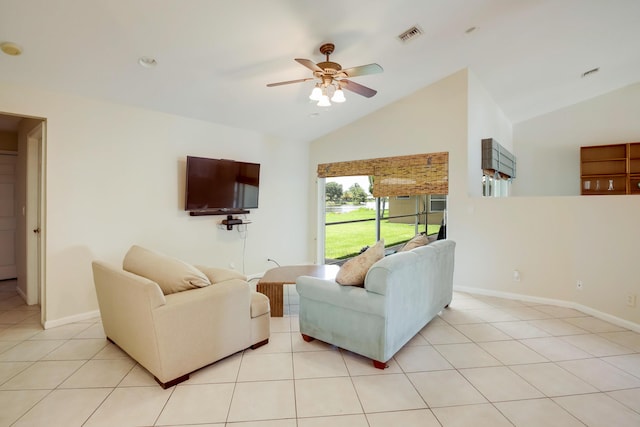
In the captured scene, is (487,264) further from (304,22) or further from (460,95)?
(304,22)

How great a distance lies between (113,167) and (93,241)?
2.80ft

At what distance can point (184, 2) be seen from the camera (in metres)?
2.23

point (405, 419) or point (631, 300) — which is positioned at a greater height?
point (631, 300)

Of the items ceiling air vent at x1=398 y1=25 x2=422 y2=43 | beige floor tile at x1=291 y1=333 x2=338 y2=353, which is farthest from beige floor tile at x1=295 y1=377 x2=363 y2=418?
ceiling air vent at x1=398 y1=25 x2=422 y2=43

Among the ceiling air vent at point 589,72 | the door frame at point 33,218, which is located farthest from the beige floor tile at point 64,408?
the ceiling air vent at point 589,72

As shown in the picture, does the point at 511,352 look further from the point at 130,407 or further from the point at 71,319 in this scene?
the point at 71,319

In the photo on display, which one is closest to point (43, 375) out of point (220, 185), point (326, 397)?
point (326, 397)

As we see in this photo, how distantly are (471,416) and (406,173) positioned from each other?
11.2 feet

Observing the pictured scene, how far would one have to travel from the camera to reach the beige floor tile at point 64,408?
5.75 ft

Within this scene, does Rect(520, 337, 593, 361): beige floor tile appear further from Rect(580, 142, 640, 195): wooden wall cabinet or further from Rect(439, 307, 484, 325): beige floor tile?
Rect(580, 142, 640, 195): wooden wall cabinet

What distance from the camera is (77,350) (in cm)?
261

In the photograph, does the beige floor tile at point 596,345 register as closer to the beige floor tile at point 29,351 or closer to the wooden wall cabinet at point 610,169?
the wooden wall cabinet at point 610,169

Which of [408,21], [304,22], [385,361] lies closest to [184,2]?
[304,22]

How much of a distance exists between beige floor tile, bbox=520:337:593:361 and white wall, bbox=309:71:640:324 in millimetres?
1051
